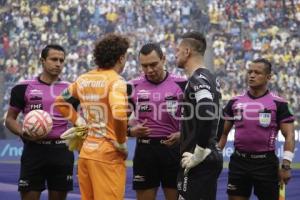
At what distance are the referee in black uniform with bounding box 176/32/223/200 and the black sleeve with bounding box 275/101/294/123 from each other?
1839mm

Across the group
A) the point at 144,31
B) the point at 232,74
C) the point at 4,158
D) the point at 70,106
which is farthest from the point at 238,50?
the point at 70,106

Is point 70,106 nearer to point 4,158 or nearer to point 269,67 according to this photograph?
point 269,67

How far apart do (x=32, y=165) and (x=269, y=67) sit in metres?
2.74

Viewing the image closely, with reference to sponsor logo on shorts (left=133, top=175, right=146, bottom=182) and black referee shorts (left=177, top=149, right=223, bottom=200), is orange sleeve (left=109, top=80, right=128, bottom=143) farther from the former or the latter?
sponsor logo on shorts (left=133, top=175, right=146, bottom=182)

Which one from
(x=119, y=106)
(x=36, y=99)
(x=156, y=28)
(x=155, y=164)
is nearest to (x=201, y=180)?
(x=119, y=106)

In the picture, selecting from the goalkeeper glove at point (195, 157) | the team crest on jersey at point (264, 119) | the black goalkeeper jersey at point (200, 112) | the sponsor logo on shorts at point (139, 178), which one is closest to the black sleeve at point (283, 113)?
the team crest on jersey at point (264, 119)

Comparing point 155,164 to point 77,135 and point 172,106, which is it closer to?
point 172,106

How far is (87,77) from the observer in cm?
639

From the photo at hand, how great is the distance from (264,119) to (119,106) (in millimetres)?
2207

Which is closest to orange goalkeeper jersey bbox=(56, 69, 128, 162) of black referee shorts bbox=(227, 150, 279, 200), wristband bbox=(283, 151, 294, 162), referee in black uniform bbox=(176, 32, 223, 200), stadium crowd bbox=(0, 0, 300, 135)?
referee in black uniform bbox=(176, 32, 223, 200)

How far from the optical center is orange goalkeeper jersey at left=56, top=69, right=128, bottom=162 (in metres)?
6.17

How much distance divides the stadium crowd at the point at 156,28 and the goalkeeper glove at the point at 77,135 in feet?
44.3

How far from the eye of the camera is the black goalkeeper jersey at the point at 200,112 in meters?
5.77

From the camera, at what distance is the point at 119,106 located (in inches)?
239
